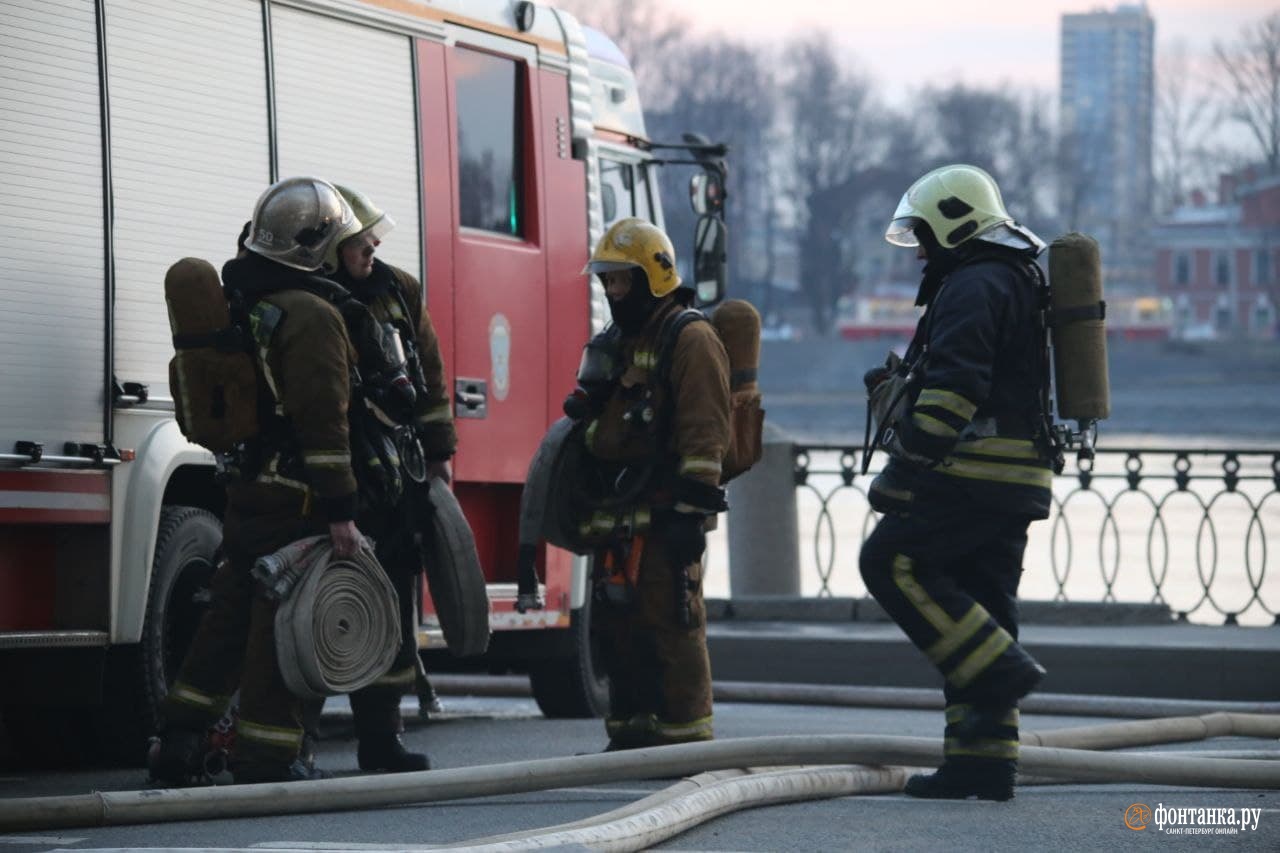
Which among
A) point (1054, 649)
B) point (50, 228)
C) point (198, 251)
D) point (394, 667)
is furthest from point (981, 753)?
point (1054, 649)

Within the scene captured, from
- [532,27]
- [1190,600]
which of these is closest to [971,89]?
[1190,600]

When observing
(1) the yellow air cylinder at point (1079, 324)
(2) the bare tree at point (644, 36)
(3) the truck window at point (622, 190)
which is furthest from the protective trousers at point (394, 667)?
(2) the bare tree at point (644, 36)

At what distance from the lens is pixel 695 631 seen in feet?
25.5

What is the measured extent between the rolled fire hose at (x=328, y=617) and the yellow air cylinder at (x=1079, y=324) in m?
2.11

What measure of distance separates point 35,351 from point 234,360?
64cm

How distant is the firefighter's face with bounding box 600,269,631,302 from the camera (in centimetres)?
786

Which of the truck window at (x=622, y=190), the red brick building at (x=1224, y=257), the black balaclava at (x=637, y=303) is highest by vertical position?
the red brick building at (x=1224, y=257)

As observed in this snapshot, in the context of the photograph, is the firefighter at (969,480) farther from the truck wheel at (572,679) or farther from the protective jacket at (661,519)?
the truck wheel at (572,679)

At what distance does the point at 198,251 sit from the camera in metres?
8.01

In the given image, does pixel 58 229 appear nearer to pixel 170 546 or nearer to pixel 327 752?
pixel 170 546

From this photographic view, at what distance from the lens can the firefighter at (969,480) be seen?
6934 mm

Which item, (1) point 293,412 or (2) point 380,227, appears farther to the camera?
(2) point 380,227

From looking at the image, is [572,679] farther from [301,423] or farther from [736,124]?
[736,124]

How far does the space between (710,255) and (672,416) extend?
3760 mm
